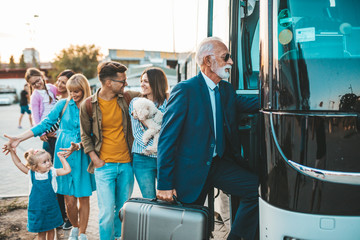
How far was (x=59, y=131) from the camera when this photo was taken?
12.6ft

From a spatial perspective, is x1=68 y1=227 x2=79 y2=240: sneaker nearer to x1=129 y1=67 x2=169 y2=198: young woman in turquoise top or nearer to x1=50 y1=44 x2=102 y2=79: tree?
x1=129 y1=67 x2=169 y2=198: young woman in turquoise top

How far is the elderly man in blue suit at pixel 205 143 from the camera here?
8.40 ft

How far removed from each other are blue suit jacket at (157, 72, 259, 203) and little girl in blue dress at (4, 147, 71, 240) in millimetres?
1462

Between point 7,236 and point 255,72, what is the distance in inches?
141

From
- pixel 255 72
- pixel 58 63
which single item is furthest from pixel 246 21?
pixel 58 63

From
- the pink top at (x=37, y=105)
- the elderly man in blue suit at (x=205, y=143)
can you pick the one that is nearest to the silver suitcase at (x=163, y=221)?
the elderly man in blue suit at (x=205, y=143)

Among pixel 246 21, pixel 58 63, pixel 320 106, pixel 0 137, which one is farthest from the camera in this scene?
pixel 58 63

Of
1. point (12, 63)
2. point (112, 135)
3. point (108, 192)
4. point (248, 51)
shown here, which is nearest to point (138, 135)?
→ point (112, 135)

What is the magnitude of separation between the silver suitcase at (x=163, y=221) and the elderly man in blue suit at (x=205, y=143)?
5.6 inches

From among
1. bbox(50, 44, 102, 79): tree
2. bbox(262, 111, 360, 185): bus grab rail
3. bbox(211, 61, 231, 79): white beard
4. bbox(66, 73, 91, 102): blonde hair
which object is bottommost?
bbox(262, 111, 360, 185): bus grab rail

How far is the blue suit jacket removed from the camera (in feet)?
8.36

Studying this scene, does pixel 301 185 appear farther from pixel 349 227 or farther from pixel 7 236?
pixel 7 236

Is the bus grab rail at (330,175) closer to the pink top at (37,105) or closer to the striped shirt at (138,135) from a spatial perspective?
the striped shirt at (138,135)

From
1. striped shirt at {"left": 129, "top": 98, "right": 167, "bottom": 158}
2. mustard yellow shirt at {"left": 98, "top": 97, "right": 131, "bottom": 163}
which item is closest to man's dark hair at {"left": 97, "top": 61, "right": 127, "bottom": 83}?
mustard yellow shirt at {"left": 98, "top": 97, "right": 131, "bottom": 163}
